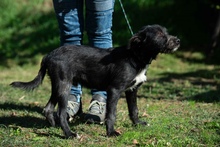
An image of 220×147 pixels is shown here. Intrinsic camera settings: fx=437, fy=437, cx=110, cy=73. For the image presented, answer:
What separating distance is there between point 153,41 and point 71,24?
125cm

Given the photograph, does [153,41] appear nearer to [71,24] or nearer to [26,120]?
[71,24]

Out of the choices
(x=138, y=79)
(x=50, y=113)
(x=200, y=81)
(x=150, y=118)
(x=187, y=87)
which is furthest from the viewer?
(x=200, y=81)

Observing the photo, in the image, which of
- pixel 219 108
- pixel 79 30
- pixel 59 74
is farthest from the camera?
pixel 219 108

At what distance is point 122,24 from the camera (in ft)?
44.6

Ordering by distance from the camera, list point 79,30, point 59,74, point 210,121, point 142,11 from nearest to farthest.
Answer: point 59,74 → point 210,121 → point 79,30 → point 142,11

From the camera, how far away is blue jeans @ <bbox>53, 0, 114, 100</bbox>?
5598mm

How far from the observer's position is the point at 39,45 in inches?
515

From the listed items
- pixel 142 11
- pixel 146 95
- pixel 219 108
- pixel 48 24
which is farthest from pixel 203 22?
pixel 219 108

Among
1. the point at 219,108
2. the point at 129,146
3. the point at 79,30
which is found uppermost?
the point at 79,30

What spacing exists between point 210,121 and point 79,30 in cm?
206

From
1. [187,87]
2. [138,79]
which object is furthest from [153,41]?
[187,87]

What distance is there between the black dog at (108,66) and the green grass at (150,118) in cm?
32

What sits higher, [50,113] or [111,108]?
[111,108]

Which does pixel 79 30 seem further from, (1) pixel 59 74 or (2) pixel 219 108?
(2) pixel 219 108
